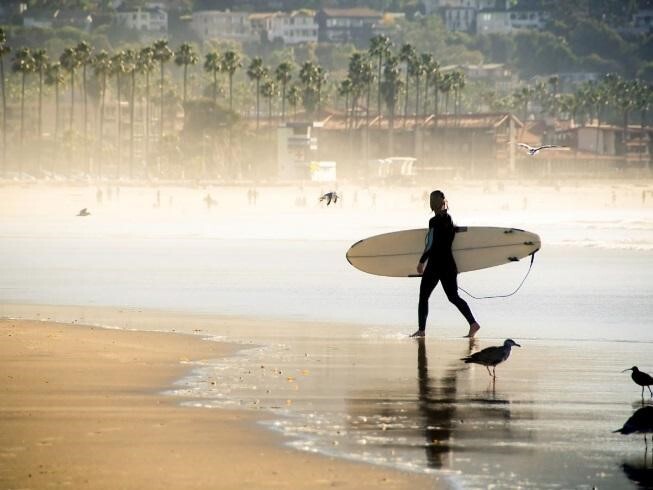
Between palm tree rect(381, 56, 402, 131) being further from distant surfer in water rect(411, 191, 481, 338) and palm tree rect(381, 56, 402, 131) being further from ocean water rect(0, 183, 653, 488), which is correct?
distant surfer in water rect(411, 191, 481, 338)

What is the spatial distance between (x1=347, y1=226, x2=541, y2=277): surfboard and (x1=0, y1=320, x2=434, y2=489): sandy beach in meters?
5.72

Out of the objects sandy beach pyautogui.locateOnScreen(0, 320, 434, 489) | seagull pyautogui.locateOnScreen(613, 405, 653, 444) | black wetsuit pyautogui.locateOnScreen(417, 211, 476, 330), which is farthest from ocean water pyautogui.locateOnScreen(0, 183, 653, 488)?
black wetsuit pyautogui.locateOnScreen(417, 211, 476, 330)

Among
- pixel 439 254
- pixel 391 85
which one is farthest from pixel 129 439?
pixel 391 85

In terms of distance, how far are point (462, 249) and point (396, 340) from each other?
278cm

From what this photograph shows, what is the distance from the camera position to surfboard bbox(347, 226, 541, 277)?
21.5 meters

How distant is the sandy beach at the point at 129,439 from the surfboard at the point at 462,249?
572 cm

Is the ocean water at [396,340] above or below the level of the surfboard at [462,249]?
below

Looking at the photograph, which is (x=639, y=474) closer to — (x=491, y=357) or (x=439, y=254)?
(x=491, y=357)

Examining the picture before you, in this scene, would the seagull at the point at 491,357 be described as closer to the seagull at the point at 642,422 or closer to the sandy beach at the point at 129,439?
the sandy beach at the point at 129,439

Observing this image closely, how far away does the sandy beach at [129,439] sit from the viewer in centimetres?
1075

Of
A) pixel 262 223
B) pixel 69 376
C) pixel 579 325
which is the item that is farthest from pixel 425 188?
pixel 69 376

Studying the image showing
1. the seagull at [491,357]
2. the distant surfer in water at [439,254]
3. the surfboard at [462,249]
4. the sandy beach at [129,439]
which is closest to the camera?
the sandy beach at [129,439]

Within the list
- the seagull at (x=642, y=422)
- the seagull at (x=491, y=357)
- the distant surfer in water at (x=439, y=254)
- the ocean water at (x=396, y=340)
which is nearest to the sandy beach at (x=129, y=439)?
the ocean water at (x=396, y=340)

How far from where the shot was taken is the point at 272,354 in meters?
17.6
